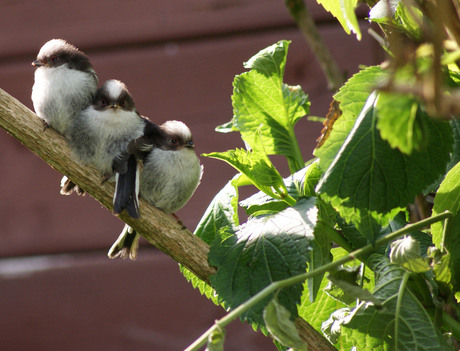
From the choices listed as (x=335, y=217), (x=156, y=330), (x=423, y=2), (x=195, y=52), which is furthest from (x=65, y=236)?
(x=423, y=2)

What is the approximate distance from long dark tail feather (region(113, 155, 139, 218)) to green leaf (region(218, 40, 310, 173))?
17 centimetres

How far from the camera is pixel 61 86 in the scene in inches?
39.9

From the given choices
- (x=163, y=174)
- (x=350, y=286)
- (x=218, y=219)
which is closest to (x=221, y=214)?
(x=218, y=219)

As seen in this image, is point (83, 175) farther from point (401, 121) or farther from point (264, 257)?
point (401, 121)

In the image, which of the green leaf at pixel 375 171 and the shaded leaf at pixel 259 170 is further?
the shaded leaf at pixel 259 170

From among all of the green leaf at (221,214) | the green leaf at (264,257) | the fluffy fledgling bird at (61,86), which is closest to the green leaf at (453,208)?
the green leaf at (264,257)

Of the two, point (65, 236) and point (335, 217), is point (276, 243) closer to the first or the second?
point (335, 217)

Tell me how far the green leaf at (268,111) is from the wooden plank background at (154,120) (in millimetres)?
727

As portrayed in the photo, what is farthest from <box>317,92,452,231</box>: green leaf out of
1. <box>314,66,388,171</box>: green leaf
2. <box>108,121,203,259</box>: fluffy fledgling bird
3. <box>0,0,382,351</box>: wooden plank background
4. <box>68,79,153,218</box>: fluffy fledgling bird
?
<box>0,0,382,351</box>: wooden plank background

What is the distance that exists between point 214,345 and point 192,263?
26 centimetres

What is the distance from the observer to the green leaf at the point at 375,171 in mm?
514

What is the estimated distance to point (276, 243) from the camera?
58cm

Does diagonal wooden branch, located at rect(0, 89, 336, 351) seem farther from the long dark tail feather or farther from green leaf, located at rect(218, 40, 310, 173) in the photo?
green leaf, located at rect(218, 40, 310, 173)

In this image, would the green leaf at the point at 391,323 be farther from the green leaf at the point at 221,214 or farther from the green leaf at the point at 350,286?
the green leaf at the point at 221,214
